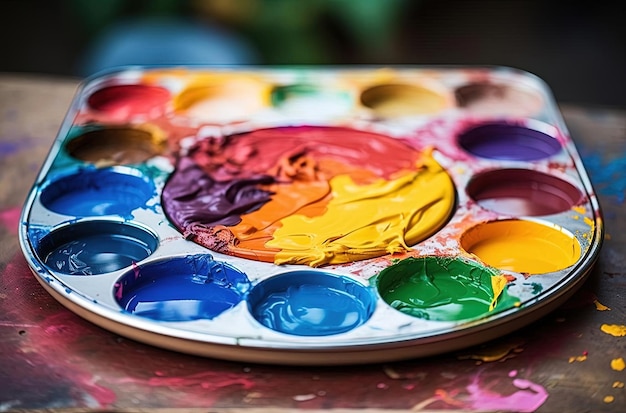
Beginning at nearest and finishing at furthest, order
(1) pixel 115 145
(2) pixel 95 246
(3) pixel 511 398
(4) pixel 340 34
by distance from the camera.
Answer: (3) pixel 511 398, (2) pixel 95 246, (1) pixel 115 145, (4) pixel 340 34

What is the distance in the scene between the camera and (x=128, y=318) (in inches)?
51.9

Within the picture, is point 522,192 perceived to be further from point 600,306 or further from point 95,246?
point 95,246

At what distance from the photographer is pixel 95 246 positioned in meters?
1.59

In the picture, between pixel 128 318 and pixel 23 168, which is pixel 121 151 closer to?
pixel 23 168

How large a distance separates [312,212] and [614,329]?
22.4 inches

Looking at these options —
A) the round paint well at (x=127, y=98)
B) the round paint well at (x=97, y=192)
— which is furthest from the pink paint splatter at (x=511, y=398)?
the round paint well at (x=127, y=98)

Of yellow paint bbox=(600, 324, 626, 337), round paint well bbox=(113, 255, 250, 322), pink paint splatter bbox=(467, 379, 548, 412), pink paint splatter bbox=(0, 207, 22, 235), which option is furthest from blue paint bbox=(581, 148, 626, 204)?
pink paint splatter bbox=(0, 207, 22, 235)

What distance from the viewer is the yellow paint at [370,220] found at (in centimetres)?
149

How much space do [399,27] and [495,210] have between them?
1990 millimetres

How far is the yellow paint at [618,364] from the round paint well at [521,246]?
23 centimetres

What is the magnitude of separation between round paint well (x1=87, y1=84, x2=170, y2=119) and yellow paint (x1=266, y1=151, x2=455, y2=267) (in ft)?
1.95

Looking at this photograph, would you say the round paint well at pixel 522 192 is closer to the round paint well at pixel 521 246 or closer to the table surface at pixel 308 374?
the round paint well at pixel 521 246

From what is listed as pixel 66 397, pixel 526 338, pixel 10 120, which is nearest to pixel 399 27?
pixel 10 120

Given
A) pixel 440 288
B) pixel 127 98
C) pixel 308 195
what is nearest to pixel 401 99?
pixel 308 195
